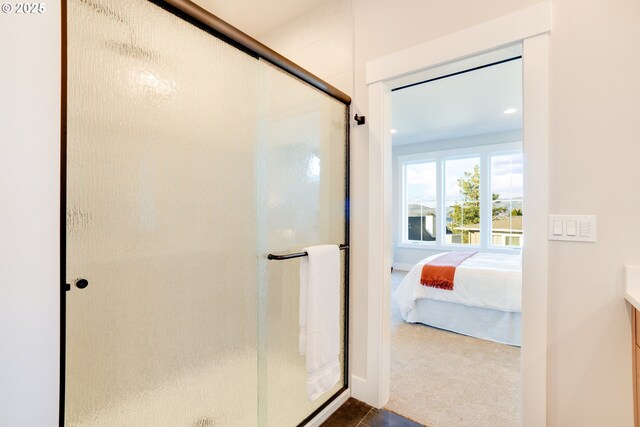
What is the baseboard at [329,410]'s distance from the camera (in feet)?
5.52

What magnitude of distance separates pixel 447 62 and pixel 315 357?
1685 millimetres

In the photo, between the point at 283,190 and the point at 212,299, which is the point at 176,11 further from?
the point at 212,299

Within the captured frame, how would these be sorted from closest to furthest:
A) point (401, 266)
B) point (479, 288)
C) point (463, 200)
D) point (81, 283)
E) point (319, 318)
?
point (81, 283)
point (319, 318)
point (479, 288)
point (463, 200)
point (401, 266)

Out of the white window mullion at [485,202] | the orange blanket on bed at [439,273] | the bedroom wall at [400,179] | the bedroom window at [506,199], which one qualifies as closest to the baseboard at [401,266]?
the bedroom wall at [400,179]

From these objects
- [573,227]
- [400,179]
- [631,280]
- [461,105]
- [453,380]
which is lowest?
[453,380]

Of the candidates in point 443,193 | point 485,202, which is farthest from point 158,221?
point 443,193

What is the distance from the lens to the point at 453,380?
215cm

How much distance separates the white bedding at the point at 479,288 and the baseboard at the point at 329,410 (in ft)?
→ 5.16

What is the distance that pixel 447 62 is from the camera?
1592 mm

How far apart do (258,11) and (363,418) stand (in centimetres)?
282

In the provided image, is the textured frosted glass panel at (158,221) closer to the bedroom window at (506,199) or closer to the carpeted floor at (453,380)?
the carpeted floor at (453,380)
